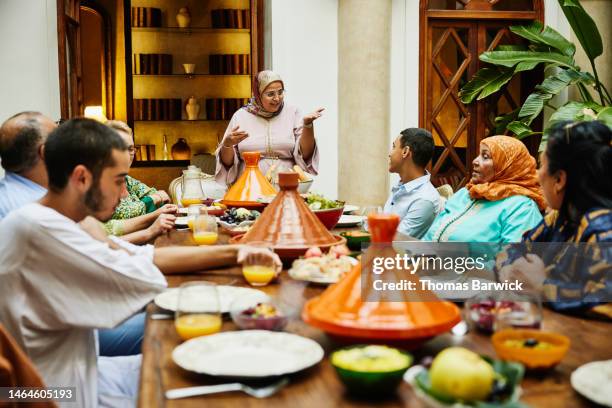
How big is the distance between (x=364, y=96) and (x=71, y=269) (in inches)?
202

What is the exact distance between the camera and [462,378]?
3.67 ft

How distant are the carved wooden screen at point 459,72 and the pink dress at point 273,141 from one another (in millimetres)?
2432

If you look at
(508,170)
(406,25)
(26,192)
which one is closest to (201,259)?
(26,192)

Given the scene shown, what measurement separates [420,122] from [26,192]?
5.01 m

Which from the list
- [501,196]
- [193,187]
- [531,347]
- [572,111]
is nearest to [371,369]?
[531,347]

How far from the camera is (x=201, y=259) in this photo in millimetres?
2396

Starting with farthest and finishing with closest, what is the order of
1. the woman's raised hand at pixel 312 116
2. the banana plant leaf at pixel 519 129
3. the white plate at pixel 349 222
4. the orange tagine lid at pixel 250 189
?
1. the banana plant leaf at pixel 519 129
2. the woman's raised hand at pixel 312 116
3. the orange tagine lid at pixel 250 189
4. the white plate at pixel 349 222

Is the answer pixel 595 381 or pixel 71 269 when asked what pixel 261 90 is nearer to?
pixel 71 269

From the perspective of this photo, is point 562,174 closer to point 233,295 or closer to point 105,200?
point 233,295

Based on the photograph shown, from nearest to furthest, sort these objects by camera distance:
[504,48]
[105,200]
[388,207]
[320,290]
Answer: [105,200] → [320,290] → [388,207] → [504,48]

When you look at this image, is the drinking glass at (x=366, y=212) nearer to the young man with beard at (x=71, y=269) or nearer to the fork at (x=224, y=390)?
the young man with beard at (x=71, y=269)

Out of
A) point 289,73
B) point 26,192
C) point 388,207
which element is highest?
point 289,73

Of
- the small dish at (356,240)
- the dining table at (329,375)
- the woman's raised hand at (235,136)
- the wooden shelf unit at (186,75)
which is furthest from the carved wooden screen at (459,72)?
the dining table at (329,375)

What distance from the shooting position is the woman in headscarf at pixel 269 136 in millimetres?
4809
